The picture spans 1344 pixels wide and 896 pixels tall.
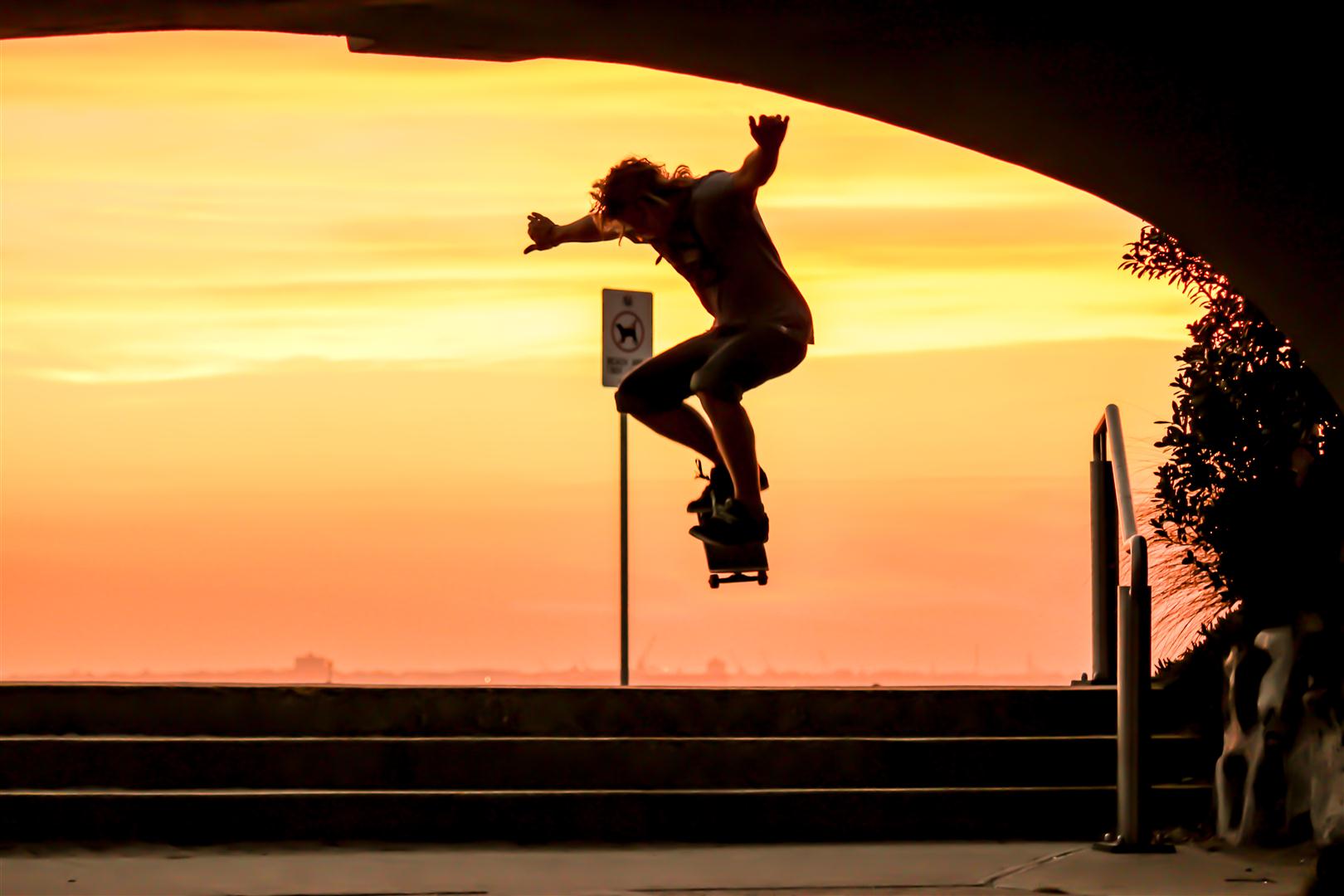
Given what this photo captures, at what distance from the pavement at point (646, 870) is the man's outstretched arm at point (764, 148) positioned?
3503mm

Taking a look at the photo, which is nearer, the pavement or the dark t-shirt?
the dark t-shirt

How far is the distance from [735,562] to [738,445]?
1.21ft

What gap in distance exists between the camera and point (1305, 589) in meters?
9.30

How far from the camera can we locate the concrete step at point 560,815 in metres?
8.71

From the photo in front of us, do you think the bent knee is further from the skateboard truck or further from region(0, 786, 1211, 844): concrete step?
region(0, 786, 1211, 844): concrete step

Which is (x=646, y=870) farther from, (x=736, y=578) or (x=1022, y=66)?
(x=1022, y=66)

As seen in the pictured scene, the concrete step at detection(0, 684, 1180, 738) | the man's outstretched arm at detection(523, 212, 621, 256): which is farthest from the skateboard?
the concrete step at detection(0, 684, 1180, 738)

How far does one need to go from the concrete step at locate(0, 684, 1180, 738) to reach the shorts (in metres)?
4.56

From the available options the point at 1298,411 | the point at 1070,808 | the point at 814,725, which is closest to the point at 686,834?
the point at 814,725

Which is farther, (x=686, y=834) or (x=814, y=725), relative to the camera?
(x=814, y=725)

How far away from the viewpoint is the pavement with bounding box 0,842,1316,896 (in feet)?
25.1

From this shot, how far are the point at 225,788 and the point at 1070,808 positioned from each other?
3707 mm

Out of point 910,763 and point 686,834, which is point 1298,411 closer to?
point 910,763

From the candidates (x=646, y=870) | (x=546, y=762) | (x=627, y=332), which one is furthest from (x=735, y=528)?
(x=627, y=332)
